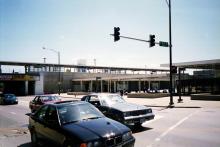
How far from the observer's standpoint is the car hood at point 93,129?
6184 millimetres

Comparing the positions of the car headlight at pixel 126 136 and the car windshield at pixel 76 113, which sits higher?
the car windshield at pixel 76 113

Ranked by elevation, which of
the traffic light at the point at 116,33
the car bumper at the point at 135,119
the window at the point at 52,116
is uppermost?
the traffic light at the point at 116,33

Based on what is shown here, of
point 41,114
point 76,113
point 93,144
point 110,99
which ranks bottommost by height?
point 93,144

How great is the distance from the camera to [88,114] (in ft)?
25.2

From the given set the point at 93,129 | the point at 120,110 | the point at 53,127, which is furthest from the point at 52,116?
the point at 120,110

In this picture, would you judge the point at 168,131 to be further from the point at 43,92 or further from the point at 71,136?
the point at 43,92

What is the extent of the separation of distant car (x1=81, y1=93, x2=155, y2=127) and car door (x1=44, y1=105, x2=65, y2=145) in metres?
3.69

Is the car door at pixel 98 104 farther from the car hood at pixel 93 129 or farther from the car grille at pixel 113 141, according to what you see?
the car grille at pixel 113 141

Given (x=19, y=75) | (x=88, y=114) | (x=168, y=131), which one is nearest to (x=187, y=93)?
(x=168, y=131)

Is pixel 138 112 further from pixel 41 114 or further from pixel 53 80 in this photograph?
pixel 53 80

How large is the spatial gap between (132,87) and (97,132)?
7959 centimetres

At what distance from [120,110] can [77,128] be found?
4.58m

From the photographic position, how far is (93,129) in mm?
6500

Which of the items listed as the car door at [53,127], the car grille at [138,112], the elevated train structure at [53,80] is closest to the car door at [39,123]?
the car door at [53,127]
